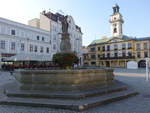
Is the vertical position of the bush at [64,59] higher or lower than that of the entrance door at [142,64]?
higher

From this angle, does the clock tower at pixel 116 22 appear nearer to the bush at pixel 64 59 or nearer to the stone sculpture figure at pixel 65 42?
the stone sculpture figure at pixel 65 42

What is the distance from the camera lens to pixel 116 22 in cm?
6794

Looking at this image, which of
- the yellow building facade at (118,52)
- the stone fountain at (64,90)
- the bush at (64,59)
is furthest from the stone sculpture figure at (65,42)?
the yellow building facade at (118,52)

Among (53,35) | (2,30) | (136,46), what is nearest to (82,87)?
(2,30)

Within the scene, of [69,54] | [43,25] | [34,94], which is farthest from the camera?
[43,25]

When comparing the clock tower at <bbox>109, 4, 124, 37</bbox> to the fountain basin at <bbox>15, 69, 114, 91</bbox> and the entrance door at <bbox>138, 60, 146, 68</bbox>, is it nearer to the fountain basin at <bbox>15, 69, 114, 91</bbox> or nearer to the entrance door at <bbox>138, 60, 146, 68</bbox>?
the entrance door at <bbox>138, 60, 146, 68</bbox>

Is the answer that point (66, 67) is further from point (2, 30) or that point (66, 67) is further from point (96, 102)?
point (2, 30)

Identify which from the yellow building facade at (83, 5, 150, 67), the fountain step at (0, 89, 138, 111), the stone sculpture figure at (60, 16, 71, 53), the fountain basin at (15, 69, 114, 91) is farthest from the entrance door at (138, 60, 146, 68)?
the fountain step at (0, 89, 138, 111)

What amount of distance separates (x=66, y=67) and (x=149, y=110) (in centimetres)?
586

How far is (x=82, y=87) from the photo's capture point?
7.55m

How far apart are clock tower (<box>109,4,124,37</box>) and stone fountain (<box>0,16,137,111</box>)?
61.0 metres

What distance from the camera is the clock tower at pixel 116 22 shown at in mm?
67250

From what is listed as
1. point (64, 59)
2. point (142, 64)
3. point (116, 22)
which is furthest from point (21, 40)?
point (116, 22)

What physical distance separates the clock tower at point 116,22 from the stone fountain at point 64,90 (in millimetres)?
60976
